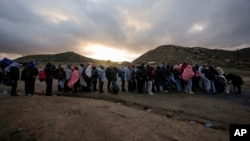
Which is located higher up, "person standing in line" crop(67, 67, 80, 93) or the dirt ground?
"person standing in line" crop(67, 67, 80, 93)

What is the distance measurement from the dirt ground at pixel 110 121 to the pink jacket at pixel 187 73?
4.14 metres

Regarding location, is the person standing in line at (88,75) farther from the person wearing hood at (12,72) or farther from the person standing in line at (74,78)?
the person wearing hood at (12,72)

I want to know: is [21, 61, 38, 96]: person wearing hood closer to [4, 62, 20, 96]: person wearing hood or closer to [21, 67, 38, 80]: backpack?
[21, 67, 38, 80]: backpack

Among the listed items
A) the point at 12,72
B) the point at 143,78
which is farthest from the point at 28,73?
the point at 143,78

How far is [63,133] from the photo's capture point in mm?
6914

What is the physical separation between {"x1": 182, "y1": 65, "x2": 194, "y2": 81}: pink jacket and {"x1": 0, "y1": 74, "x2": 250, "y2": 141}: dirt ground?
414 cm

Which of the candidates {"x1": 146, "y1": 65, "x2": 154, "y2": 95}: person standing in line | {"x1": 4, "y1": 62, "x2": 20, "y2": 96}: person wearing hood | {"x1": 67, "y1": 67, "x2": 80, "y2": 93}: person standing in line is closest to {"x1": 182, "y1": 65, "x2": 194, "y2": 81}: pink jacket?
{"x1": 146, "y1": 65, "x2": 154, "y2": 95}: person standing in line

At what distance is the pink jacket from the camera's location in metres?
15.5

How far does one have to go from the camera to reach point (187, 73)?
15.6 metres

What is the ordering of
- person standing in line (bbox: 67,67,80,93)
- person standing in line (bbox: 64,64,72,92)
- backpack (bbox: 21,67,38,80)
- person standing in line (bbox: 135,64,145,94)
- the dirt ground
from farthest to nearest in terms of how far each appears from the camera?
person standing in line (bbox: 135,64,145,94) → person standing in line (bbox: 64,64,72,92) → person standing in line (bbox: 67,67,80,93) → backpack (bbox: 21,67,38,80) → the dirt ground

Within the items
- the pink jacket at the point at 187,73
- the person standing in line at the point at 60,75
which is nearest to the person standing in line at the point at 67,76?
the person standing in line at the point at 60,75

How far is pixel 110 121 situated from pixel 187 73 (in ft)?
32.1

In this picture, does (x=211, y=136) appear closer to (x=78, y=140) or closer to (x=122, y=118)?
(x=122, y=118)

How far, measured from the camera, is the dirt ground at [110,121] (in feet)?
22.2
